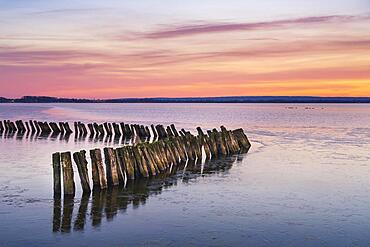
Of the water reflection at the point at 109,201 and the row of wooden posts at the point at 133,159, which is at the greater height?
the row of wooden posts at the point at 133,159

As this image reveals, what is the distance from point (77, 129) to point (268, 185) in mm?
24406

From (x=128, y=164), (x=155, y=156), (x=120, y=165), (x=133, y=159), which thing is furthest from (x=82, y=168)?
(x=155, y=156)

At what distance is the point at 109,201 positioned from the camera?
12867 mm

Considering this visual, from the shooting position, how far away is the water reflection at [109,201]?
35.8ft

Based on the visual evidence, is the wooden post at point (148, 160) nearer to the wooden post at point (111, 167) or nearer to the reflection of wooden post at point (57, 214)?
the wooden post at point (111, 167)

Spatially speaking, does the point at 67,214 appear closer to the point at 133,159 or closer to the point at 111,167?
the point at 111,167

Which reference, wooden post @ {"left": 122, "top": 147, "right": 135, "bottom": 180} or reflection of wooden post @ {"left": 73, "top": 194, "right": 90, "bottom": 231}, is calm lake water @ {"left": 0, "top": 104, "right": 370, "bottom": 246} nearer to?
reflection of wooden post @ {"left": 73, "top": 194, "right": 90, "bottom": 231}

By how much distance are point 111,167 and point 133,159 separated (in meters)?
1.28

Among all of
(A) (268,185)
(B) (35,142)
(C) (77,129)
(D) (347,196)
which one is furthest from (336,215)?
(C) (77,129)

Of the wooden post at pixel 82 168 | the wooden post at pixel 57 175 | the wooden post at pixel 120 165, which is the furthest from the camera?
the wooden post at pixel 120 165

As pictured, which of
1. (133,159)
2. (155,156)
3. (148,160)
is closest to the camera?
(133,159)

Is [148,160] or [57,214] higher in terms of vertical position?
[148,160]

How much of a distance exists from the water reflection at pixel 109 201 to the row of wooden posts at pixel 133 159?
0.34 meters

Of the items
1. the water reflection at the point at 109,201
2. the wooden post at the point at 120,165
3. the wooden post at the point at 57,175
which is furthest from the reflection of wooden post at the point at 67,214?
the wooden post at the point at 120,165
